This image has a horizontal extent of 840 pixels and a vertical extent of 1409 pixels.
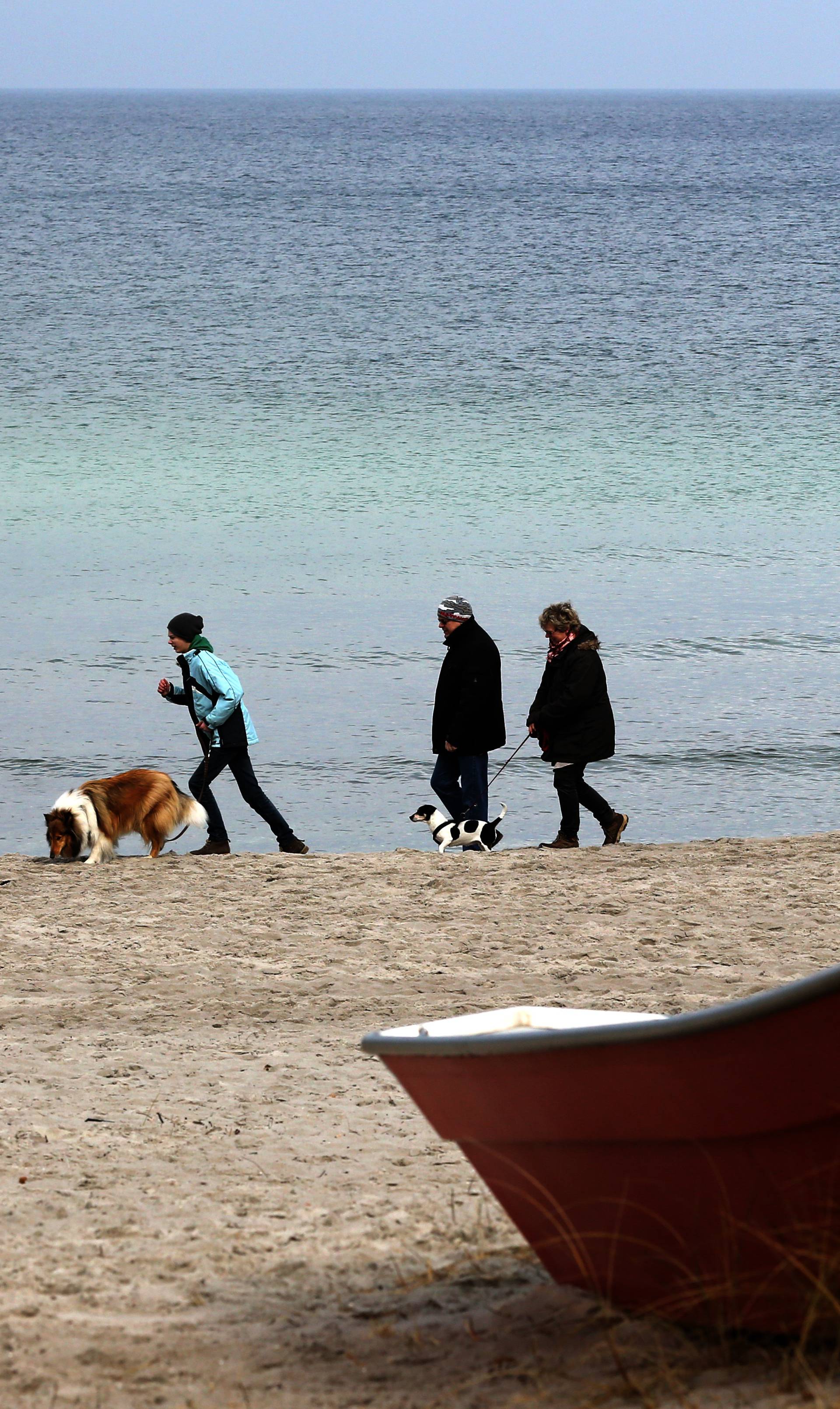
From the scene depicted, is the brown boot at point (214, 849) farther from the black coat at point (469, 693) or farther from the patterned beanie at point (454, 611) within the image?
the patterned beanie at point (454, 611)

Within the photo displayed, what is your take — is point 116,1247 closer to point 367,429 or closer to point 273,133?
point 367,429

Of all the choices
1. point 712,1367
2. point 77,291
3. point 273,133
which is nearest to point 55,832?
point 712,1367

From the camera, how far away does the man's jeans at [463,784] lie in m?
10.3

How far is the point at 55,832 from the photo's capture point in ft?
33.0

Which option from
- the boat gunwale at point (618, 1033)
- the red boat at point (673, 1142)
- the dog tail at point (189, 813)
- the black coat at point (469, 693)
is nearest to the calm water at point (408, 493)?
the dog tail at point (189, 813)

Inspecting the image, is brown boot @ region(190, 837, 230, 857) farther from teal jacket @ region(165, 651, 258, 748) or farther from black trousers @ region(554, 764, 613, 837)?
black trousers @ region(554, 764, 613, 837)

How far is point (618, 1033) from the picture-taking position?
3.63 metres

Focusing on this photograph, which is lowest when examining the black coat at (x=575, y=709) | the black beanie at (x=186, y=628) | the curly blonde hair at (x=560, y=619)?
the black coat at (x=575, y=709)

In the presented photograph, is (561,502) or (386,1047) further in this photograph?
(561,502)

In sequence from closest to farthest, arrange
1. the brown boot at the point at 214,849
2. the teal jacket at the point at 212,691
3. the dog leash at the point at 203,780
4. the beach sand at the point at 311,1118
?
the beach sand at the point at 311,1118
the teal jacket at the point at 212,691
the dog leash at the point at 203,780
the brown boot at the point at 214,849

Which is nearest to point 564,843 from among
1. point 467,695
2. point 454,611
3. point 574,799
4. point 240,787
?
point 574,799

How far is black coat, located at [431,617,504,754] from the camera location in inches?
393

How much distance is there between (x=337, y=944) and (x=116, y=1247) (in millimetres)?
3530

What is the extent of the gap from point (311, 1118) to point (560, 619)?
15.0 ft
